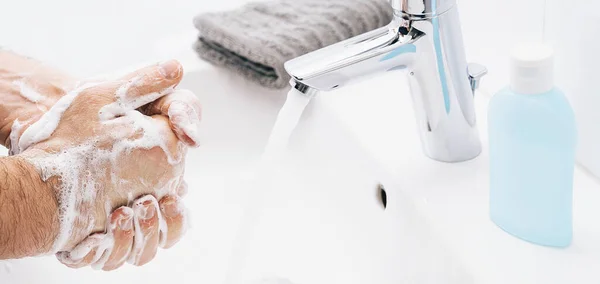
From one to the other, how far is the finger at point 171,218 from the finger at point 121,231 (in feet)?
0.10

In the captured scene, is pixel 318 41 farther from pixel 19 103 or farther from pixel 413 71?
pixel 19 103

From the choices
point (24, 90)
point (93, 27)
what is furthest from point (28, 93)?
point (93, 27)

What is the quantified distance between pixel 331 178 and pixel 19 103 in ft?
1.10

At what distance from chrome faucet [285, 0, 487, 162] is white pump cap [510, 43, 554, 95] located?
111 millimetres

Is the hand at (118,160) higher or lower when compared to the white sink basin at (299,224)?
higher

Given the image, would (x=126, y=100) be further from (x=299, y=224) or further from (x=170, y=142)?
(x=299, y=224)

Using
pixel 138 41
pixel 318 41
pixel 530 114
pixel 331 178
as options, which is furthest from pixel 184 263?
pixel 138 41

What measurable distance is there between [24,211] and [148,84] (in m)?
0.16

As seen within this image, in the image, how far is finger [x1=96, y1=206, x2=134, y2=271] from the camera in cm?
60

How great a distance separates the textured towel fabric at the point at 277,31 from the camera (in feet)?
2.84

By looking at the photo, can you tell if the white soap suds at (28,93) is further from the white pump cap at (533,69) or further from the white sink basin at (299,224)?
the white pump cap at (533,69)

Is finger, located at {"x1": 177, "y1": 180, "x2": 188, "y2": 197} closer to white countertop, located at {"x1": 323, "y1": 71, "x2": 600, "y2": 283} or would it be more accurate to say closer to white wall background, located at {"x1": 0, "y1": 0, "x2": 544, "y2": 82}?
white countertop, located at {"x1": 323, "y1": 71, "x2": 600, "y2": 283}

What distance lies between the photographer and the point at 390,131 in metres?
0.76

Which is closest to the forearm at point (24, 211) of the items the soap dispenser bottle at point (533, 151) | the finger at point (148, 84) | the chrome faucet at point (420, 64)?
the finger at point (148, 84)
